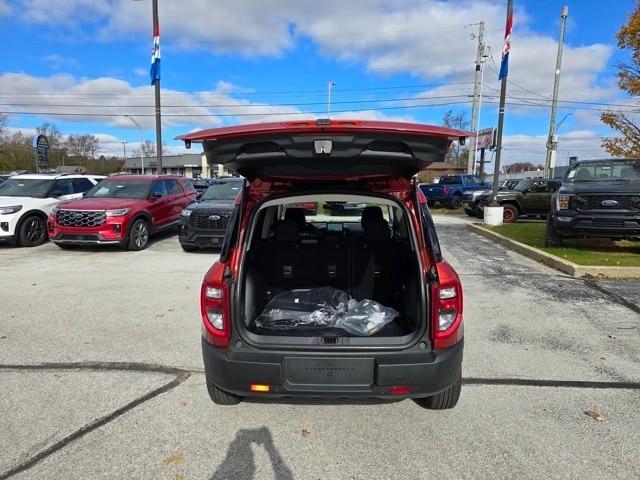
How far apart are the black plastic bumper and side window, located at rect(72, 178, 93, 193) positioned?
5.03 meters

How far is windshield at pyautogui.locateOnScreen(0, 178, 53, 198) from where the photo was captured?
11640 millimetres

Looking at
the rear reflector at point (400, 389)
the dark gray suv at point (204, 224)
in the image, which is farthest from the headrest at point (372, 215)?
the dark gray suv at point (204, 224)

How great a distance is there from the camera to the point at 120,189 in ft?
37.1

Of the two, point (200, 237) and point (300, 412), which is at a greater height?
point (200, 237)

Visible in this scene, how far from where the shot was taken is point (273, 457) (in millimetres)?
2740

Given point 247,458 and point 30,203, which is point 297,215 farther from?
point 30,203

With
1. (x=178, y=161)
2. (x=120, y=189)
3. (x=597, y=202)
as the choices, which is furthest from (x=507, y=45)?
(x=178, y=161)

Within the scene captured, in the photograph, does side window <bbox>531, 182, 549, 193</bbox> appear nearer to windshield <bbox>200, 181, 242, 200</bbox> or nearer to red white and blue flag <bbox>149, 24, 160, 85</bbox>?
windshield <bbox>200, 181, 242, 200</bbox>

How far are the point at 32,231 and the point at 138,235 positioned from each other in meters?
2.89

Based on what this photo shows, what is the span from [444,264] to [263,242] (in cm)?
155

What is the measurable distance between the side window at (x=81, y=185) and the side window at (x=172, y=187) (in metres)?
2.87

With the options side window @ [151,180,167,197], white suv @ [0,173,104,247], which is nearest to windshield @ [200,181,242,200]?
side window @ [151,180,167,197]

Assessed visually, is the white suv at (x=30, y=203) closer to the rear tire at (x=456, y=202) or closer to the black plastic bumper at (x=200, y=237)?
the black plastic bumper at (x=200, y=237)

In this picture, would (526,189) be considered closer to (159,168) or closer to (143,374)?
(159,168)
